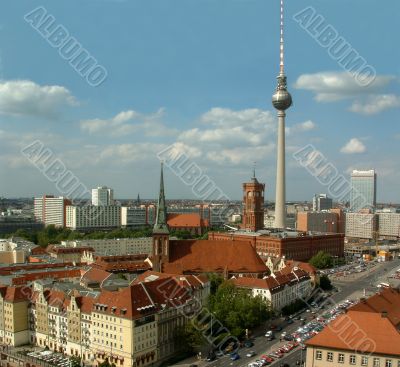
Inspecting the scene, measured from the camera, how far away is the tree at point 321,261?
4016 inches

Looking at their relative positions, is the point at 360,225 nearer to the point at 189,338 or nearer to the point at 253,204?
the point at 253,204

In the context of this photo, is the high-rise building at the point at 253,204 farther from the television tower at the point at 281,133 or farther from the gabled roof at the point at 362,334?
the gabled roof at the point at 362,334

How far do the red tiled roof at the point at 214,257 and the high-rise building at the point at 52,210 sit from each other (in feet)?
362

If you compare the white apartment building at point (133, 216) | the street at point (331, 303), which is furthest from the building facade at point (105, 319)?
the white apartment building at point (133, 216)

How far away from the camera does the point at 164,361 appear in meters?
46.7

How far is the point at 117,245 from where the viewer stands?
116000 millimetres

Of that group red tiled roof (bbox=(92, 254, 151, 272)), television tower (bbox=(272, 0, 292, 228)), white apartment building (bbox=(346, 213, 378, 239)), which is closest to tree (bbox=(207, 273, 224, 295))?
red tiled roof (bbox=(92, 254, 151, 272))

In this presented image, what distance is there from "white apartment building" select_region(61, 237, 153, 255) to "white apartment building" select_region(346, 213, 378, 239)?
9554 cm

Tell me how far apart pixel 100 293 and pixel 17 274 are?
19984mm

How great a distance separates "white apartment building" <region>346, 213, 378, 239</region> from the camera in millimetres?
189000

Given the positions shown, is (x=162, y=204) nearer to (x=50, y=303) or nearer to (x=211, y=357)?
(x=50, y=303)

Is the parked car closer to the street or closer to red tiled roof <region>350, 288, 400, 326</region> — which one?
the street

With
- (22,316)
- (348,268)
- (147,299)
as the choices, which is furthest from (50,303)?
(348,268)

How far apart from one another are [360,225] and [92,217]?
315 ft
